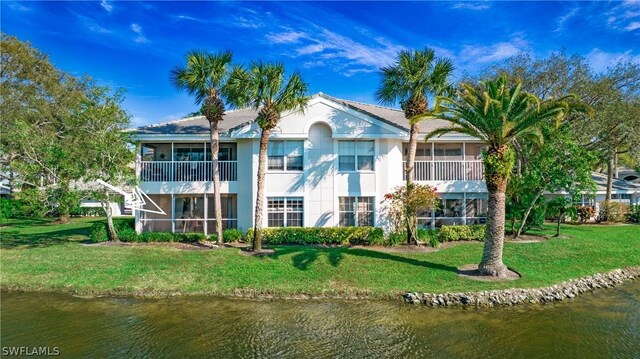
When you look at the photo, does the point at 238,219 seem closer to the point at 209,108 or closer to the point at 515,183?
the point at 209,108

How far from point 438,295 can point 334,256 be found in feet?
17.9

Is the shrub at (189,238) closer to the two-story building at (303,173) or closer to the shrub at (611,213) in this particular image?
the two-story building at (303,173)

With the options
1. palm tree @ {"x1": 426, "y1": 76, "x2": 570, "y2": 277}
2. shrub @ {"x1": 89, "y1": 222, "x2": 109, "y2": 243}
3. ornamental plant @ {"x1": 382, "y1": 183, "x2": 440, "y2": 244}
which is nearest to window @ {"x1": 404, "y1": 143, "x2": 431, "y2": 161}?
ornamental plant @ {"x1": 382, "y1": 183, "x2": 440, "y2": 244}

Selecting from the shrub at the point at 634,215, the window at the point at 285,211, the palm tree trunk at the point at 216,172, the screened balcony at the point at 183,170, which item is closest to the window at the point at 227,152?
the screened balcony at the point at 183,170

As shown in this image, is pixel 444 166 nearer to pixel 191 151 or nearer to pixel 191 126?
pixel 191 151

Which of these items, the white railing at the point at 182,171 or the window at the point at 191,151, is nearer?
the white railing at the point at 182,171

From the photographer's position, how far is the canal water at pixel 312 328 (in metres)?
10.1

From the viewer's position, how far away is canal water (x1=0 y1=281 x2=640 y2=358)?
1009cm

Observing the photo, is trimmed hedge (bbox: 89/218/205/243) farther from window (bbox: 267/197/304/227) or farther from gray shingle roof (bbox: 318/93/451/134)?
gray shingle roof (bbox: 318/93/451/134)

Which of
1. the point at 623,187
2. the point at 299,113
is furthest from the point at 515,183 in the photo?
the point at 623,187

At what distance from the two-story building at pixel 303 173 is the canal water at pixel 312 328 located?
29.4 feet

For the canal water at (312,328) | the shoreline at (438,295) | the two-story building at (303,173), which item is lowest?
the canal water at (312,328)

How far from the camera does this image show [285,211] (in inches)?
882

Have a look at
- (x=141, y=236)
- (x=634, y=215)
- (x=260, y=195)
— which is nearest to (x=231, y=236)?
(x=260, y=195)
